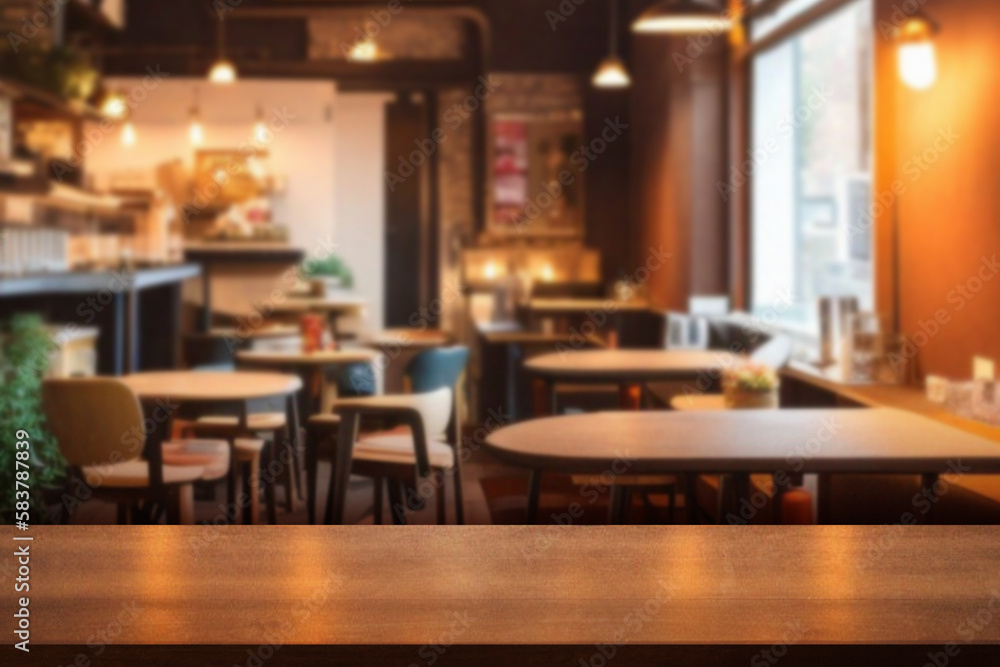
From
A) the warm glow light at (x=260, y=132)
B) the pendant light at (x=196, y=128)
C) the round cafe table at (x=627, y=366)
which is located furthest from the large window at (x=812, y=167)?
the pendant light at (x=196, y=128)

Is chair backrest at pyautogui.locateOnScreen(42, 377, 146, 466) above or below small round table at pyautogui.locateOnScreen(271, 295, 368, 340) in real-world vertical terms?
below

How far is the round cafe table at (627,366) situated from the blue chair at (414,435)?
44cm

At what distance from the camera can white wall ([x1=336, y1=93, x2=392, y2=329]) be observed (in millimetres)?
12125

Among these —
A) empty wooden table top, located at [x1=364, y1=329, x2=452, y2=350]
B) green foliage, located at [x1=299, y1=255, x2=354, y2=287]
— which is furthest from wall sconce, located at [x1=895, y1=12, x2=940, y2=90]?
green foliage, located at [x1=299, y1=255, x2=354, y2=287]

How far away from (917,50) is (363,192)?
8.18 m

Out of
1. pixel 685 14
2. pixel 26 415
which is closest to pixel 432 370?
pixel 26 415

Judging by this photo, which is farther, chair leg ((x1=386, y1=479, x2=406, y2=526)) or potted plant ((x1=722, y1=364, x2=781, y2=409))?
chair leg ((x1=386, y1=479, x2=406, y2=526))

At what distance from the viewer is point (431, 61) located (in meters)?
11.1

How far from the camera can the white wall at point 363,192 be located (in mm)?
12125

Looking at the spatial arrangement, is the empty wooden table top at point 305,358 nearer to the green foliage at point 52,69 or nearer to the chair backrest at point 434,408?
the chair backrest at point 434,408

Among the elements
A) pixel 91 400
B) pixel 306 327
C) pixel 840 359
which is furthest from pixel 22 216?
pixel 840 359

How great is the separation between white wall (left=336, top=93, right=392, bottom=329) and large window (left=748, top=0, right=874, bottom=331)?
4.73 meters

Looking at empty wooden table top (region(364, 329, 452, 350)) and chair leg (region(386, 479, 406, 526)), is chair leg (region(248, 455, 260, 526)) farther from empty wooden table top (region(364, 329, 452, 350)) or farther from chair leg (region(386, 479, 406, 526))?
empty wooden table top (region(364, 329, 452, 350))

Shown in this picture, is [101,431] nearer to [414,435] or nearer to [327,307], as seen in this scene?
[414,435]
